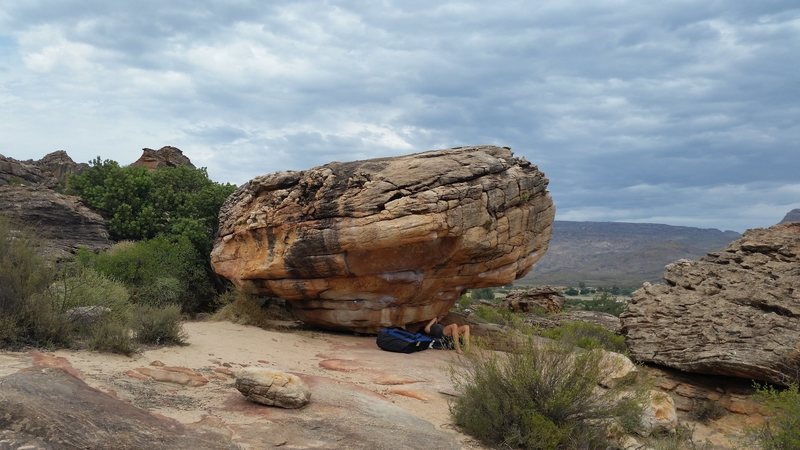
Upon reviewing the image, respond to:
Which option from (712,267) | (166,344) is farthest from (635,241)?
(166,344)

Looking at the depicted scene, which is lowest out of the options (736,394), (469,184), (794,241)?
(736,394)

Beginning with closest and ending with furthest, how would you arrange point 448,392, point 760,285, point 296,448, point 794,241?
point 296,448
point 448,392
point 760,285
point 794,241

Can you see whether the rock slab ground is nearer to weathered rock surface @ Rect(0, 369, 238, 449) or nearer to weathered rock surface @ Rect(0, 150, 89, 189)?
weathered rock surface @ Rect(0, 369, 238, 449)

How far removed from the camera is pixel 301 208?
47.5 ft

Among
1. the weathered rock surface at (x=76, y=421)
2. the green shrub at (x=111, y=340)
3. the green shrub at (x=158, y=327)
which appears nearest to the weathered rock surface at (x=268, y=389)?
the weathered rock surface at (x=76, y=421)

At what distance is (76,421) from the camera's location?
6195 mm

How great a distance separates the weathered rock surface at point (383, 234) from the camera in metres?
13.6

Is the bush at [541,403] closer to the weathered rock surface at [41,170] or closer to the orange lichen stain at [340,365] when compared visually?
the orange lichen stain at [340,365]

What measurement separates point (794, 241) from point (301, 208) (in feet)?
39.9

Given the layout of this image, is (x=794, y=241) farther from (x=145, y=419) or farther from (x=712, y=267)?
(x=145, y=419)

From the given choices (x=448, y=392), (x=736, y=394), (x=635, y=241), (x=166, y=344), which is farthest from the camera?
(x=635, y=241)

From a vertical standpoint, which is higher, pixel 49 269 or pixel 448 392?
pixel 49 269

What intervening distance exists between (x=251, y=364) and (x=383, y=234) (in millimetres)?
4236

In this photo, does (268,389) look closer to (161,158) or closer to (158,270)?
(158,270)
